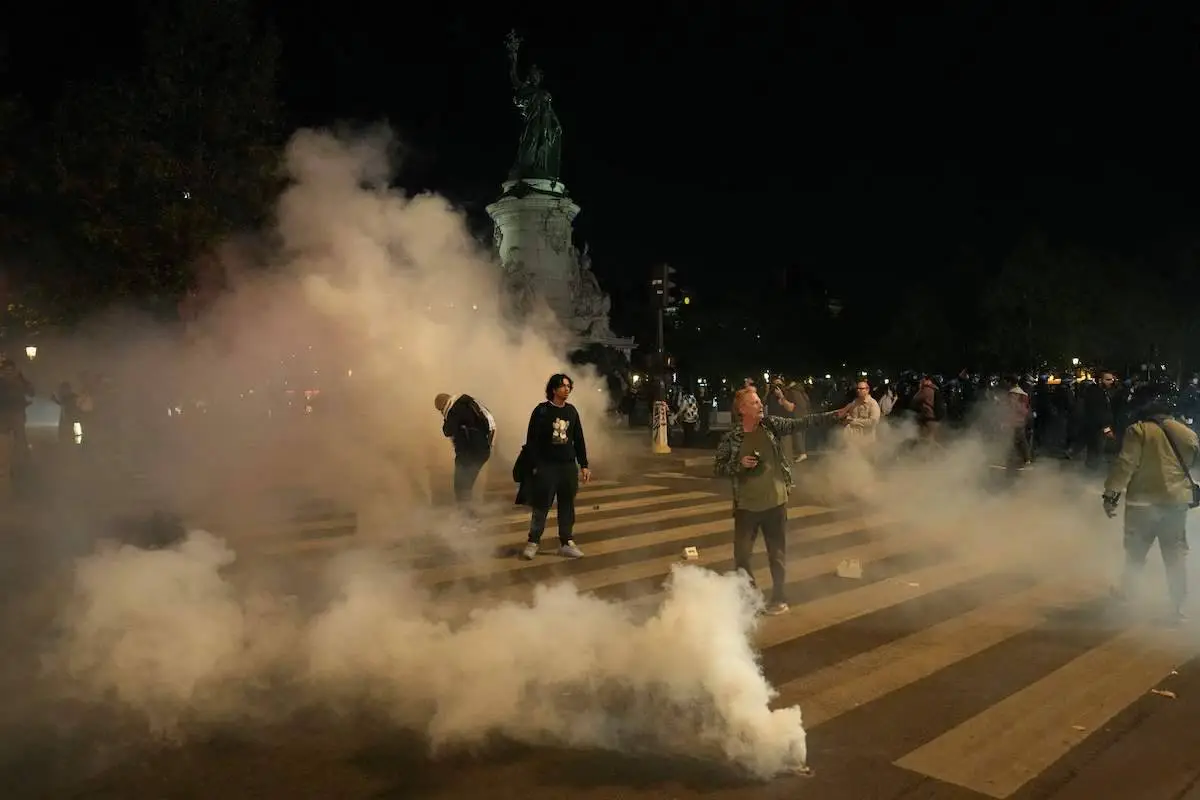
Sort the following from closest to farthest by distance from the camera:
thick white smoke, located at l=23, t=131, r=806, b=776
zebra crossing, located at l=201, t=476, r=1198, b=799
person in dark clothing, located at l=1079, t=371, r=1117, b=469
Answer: thick white smoke, located at l=23, t=131, r=806, b=776
zebra crossing, located at l=201, t=476, r=1198, b=799
person in dark clothing, located at l=1079, t=371, r=1117, b=469

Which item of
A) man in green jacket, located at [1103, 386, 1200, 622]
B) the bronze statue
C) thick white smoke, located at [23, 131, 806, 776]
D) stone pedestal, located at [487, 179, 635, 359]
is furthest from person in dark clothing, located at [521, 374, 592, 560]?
the bronze statue

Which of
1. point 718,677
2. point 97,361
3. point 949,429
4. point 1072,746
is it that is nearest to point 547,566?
point 718,677

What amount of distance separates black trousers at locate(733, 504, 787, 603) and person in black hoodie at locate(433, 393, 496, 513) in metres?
3.66

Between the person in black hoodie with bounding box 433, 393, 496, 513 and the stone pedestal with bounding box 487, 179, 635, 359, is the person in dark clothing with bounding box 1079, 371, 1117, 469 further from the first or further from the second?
the stone pedestal with bounding box 487, 179, 635, 359

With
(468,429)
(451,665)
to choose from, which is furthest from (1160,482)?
(468,429)

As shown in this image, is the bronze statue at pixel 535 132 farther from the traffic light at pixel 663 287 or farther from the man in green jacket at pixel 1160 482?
the man in green jacket at pixel 1160 482

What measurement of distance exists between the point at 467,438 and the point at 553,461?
164 cm

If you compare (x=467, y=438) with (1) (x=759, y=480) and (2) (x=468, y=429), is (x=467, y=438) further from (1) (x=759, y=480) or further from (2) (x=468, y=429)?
(1) (x=759, y=480)

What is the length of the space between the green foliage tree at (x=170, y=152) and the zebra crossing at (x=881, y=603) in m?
5.91

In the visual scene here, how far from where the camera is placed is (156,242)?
13.5m

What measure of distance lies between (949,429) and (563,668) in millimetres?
14776

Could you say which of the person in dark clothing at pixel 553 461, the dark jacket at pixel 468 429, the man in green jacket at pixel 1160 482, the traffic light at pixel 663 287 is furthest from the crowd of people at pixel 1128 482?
the traffic light at pixel 663 287

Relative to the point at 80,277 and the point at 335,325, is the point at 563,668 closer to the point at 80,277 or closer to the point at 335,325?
the point at 335,325

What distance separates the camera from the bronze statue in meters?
32.9
